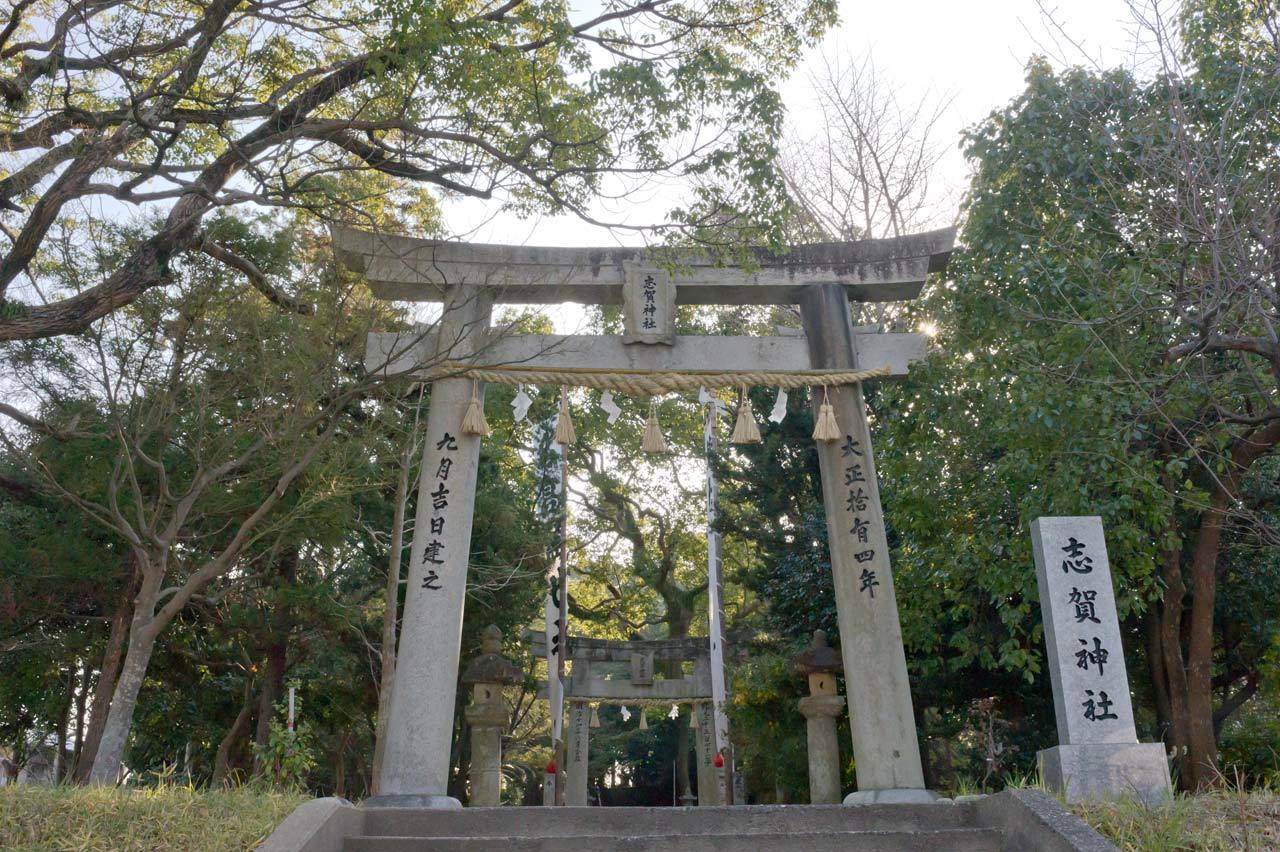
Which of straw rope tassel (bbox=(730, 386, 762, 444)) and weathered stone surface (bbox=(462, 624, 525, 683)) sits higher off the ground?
straw rope tassel (bbox=(730, 386, 762, 444))

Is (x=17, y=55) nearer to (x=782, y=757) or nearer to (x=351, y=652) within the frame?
(x=351, y=652)

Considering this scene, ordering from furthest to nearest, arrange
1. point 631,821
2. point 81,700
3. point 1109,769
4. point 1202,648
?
point 81,700 → point 1202,648 → point 631,821 → point 1109,769

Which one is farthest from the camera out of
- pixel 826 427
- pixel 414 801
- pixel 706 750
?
pixel 706 750

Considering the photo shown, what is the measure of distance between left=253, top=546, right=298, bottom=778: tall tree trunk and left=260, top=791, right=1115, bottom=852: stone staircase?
705cm

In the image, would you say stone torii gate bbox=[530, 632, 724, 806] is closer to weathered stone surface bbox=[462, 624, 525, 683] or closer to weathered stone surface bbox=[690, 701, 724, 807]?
weathered stone surface bbox=[690, 701, 724, 807]

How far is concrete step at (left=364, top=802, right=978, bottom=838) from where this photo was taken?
5121 millimetres

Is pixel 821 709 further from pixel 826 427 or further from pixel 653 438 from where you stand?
pixel 653 438

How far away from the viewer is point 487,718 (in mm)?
11016

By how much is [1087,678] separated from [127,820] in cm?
469

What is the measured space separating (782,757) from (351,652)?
5.64 meters

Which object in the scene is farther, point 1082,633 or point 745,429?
point 745,429

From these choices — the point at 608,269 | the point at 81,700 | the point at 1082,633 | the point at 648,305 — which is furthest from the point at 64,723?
the point at 1082,633

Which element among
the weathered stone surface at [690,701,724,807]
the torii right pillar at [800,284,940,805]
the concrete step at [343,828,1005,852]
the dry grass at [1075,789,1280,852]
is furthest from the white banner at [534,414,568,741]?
the dry grass at [1075,789,1280,852]

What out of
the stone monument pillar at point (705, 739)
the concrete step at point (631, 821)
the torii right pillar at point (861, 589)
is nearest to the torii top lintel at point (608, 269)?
the torii right pillar at point (861, 589)
